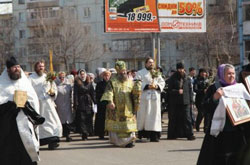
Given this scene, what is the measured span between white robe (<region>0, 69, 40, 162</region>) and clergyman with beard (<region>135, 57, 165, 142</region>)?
5273mm

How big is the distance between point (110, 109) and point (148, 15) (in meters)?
9.49

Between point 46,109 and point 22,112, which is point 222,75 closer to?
point 22,112

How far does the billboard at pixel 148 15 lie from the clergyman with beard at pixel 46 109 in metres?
8.98

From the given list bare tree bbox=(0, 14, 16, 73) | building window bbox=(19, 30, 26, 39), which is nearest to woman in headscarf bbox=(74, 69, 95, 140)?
bare tree bbox=(0, 14, 16, 73)

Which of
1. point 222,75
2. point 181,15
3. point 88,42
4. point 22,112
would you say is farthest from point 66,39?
point 222,75

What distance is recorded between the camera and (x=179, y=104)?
14898 mm

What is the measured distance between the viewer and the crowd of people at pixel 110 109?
8.28 m

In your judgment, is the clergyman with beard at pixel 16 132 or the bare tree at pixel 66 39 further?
the bare tree at pixel 66 39

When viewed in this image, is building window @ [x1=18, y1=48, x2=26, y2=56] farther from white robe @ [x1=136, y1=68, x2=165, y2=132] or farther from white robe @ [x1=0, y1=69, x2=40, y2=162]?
white robe @ [x1=0, y1=69, x2=40, y2=162]

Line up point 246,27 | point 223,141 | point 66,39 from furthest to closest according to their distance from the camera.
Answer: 1. point 66,39
2. point 246,27
3. point 223,141

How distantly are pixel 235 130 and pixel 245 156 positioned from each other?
1.47 meters

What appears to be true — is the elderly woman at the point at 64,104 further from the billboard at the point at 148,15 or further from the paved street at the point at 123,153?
the billboard at the point at 148,15

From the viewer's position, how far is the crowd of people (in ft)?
27.2

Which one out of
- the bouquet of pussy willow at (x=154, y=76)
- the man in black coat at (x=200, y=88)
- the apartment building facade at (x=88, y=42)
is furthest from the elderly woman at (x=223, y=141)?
the apartment building facade at (x=88, y=42)
